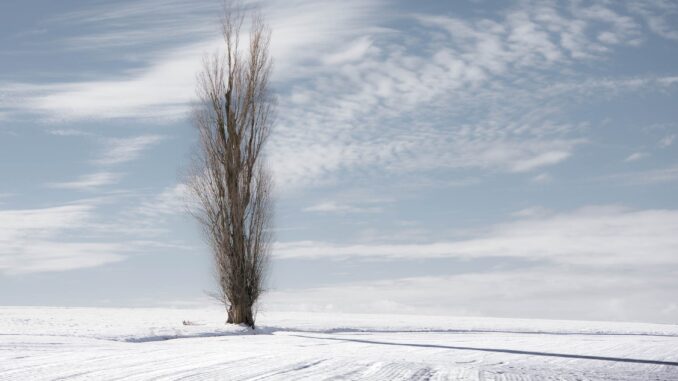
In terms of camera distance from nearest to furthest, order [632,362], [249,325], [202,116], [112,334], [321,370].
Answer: [321,370] → [632,362] → [112,334] → [249,325] → [202,116]

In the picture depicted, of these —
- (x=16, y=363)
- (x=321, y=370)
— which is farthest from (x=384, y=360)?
(x=16, y=363)

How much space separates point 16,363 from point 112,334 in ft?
25.8

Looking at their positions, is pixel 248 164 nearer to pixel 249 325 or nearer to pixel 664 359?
pixel 249 325

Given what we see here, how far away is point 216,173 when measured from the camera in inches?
901

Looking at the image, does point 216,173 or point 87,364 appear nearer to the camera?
point 87,364

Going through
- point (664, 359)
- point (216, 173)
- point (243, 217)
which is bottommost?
point (664, 359)

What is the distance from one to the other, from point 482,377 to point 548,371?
1323 mm

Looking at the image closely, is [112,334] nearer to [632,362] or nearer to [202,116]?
[202,116]

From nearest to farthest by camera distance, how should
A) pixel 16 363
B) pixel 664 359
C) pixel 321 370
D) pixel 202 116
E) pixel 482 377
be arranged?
pixel 482 377
pixel 321 370
pixel 16 363
pixel 664 359
pixel 202 116

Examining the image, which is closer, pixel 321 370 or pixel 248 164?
pixel 321 370

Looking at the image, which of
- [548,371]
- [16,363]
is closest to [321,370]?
[548,371]

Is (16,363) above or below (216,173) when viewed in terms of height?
below

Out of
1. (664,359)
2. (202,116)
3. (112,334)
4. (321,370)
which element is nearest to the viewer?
(321,370)

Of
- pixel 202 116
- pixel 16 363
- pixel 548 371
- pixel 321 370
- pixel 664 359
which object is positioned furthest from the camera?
pixel 202 116
